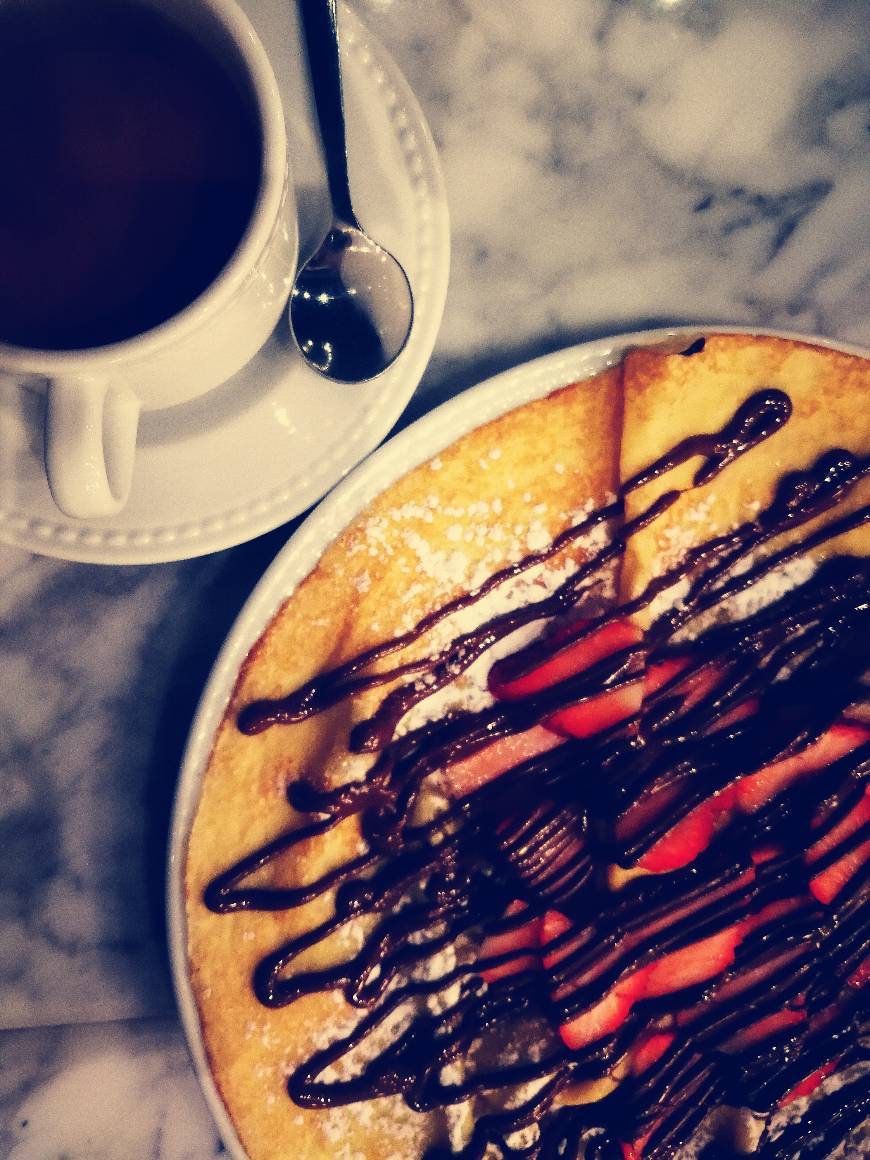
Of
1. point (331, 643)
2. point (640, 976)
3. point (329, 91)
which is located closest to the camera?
point (329, 91)

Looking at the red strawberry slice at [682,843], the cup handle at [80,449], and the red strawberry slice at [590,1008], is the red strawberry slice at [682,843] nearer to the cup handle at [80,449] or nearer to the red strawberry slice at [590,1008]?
the red strawberry slice at [590,1008]

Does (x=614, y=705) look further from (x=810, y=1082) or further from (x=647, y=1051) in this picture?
(x=810, y=1082)

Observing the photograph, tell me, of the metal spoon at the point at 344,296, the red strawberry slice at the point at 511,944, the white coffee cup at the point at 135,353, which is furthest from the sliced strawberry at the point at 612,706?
the white coffee cup at the point at 135,353

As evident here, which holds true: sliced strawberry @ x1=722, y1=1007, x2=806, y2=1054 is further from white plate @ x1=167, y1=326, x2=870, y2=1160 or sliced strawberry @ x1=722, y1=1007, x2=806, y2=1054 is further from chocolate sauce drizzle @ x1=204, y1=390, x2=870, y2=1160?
white plate @ x1=167, y1=326, x2=870, y2=1160

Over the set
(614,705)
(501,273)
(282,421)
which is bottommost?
(614,705)

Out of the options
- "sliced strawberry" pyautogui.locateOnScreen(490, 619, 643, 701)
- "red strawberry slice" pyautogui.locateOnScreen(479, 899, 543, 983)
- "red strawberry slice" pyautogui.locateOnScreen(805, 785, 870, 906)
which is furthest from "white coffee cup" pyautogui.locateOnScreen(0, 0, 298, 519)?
"red strawberry slice" pyautogui.locateOnScreen(805, 785, 870, 906)

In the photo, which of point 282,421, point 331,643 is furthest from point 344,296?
point 331,643
